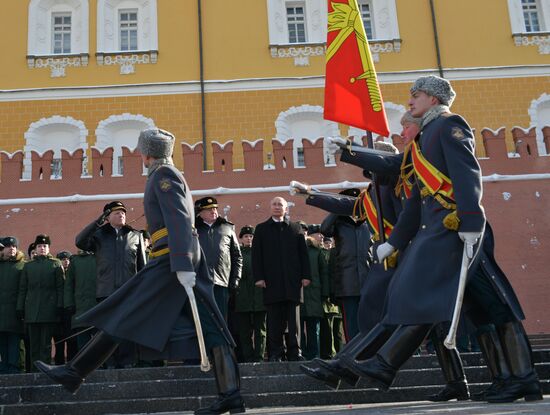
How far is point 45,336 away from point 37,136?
45.5 feet

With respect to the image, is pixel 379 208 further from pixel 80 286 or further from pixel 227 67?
pixel 227 67

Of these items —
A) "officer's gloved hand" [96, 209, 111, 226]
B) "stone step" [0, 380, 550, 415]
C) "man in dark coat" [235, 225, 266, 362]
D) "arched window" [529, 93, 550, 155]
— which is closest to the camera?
"stone step" [0, 380, 550, 415]

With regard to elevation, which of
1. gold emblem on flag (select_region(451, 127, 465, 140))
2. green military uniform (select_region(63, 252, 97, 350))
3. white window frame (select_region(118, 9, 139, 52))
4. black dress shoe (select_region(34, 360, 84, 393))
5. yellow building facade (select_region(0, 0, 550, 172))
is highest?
white window frame (select_region(118, 9, 139, 52))

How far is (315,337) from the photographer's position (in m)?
10.5

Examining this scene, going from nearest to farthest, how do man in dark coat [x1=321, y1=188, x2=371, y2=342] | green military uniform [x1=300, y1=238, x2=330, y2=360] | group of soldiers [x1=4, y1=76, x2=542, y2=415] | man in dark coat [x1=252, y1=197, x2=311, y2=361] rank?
group of soldiers [x1=4, y1=76, x2=542, y2=415] → man in dark coat [x1=252, y1=197, x2=311, y2=361] → man in dark coat [x1=321, y1=188, x2=371, y2=342] → green military uniform [x1=300, y1=238, x2=330, y2=360]

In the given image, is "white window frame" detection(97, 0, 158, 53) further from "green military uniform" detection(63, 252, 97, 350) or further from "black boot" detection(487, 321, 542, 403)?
"black boot" detection(487, 321, 542, 403)

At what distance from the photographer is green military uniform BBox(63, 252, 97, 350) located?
33.6 feet

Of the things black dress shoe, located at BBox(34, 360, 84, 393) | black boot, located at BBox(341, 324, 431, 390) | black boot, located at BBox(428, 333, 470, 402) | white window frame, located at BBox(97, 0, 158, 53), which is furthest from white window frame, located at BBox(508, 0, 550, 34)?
black dress shoe, located at BBox(34, 360, 84, 393)

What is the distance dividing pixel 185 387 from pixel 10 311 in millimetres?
3924

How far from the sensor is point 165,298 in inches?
215

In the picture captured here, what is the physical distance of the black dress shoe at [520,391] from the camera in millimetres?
5238

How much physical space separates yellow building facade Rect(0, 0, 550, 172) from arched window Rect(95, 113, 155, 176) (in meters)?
0.03

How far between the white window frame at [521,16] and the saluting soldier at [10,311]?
18.0 meters

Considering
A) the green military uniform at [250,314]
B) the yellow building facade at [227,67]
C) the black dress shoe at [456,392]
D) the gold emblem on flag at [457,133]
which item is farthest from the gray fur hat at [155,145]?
the yellow building facade at [227,67]
